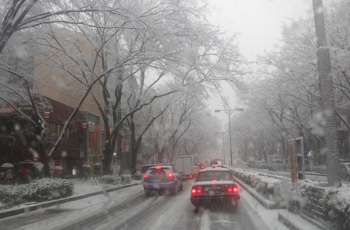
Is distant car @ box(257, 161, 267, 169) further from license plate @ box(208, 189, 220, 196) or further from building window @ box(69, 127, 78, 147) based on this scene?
license plate @ box(208, 189, 220, 196)

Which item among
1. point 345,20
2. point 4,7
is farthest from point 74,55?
point 345,20

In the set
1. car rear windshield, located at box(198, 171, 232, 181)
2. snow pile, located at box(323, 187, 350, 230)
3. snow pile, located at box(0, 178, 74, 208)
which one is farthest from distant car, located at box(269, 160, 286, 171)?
snow pile, located at box(323, 187, 350, 230)

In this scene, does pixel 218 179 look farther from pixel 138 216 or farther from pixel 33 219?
pixel 33 219

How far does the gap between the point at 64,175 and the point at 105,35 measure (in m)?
19.8

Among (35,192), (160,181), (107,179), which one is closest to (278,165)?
(107,179)

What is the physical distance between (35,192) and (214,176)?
7480mm

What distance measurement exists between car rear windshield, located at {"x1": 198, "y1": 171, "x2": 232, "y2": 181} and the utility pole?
439cm

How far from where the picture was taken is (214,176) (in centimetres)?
1184

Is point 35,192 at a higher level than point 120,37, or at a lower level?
lower

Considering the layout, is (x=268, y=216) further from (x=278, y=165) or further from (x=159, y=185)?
(x=278, y=165)

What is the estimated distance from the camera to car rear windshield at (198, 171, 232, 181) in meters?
11.8

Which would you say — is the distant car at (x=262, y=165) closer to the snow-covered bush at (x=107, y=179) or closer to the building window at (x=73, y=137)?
the building window at (x=73, y=137)

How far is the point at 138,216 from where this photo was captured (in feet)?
33.7

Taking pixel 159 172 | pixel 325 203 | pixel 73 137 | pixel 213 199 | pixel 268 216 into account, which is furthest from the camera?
pixel 73 137
